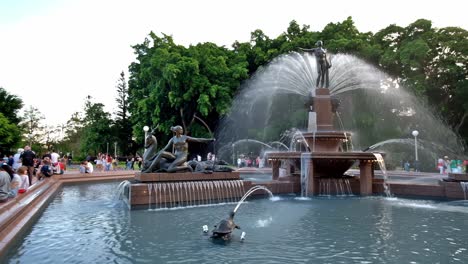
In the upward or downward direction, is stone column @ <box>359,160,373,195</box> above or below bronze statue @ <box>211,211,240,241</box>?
above

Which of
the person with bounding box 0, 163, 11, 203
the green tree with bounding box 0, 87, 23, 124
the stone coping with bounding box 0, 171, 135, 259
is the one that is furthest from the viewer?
the green tree with bounding box 0, 87, 23, 124

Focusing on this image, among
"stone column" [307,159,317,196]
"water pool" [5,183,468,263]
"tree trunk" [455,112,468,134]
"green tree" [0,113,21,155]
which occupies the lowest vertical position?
"water pool" [5,183,468,263]

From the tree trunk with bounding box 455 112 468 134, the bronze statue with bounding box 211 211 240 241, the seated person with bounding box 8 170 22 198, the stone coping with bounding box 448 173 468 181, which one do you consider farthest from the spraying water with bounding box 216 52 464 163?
the bronze statue with bounding box 211 211 240 241

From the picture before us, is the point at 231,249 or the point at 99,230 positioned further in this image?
the point at 99,230

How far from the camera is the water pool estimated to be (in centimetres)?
598

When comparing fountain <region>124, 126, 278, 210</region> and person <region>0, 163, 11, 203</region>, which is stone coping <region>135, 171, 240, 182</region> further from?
person <region>0, 163, 11, 203</region>

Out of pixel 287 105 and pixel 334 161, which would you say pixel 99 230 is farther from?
pixel 287 105

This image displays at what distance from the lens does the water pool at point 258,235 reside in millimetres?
5980

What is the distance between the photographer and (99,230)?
7.93 m

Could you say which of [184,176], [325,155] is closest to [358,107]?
[325,155]

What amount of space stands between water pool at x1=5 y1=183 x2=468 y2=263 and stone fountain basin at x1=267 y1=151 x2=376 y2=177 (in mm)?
2634

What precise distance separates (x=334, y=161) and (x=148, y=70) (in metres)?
21.7

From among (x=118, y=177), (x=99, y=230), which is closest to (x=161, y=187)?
(x=99, y=230)

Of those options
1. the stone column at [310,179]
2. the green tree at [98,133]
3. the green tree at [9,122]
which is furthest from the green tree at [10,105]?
the stone column at [310,179]
